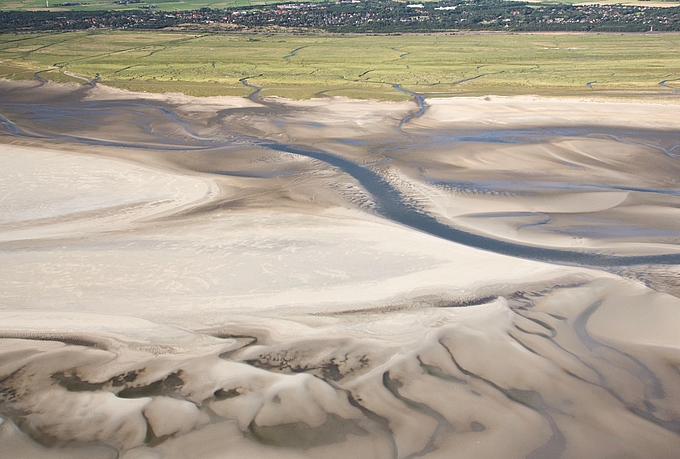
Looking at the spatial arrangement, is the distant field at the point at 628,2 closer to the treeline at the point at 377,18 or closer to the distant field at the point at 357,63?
the treeline at the point at 377,18

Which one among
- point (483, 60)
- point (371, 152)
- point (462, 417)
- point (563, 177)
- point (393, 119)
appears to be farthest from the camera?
point (483, 60)

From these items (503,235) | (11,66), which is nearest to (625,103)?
(503,235)

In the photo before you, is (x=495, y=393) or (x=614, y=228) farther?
(x=614, y=228)

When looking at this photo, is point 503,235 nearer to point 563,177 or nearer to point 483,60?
point 563,177

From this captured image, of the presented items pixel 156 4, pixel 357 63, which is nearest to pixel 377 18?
pixel 357 63

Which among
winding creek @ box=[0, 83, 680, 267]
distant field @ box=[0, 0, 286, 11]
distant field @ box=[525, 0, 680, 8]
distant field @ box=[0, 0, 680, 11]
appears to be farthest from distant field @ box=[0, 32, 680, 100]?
distant field @ box=[525, 0, 680, 8]

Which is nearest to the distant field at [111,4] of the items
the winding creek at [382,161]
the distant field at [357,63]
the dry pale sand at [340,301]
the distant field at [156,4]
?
the distant field at [156,4]

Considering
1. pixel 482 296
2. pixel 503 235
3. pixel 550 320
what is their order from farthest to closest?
1. pixel 503 235
2. pixel 482 296
3. pixel 550 320

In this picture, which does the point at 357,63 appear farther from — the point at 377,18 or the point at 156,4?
the point at 156,4

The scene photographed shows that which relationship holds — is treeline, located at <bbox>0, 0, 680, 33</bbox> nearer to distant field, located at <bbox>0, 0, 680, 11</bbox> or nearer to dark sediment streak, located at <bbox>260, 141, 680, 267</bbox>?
distant field, located at <bbox>0, 0, 680, 11</bbox>
